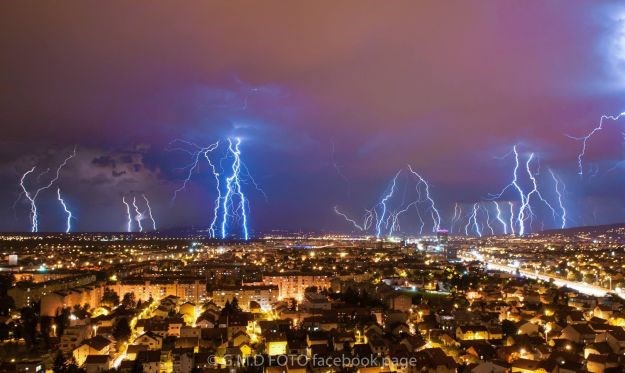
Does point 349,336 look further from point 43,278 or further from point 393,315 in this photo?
point 43,278

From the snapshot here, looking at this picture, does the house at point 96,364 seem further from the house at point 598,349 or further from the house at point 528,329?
the house at point 598,349

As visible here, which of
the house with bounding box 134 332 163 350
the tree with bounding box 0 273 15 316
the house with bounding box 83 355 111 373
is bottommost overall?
the house with bounding box 83 355 111 373

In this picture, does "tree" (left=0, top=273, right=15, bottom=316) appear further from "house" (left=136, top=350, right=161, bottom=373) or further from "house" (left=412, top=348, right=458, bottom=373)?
"house" (left=412, top=348, right=458, bottom=373)

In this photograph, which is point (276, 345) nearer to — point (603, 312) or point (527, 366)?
point (527, 366)

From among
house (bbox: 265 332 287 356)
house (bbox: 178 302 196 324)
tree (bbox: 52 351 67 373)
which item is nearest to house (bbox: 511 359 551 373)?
house (bbox: 265 332 287 356)

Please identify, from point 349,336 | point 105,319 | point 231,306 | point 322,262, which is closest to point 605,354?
point 349,336
